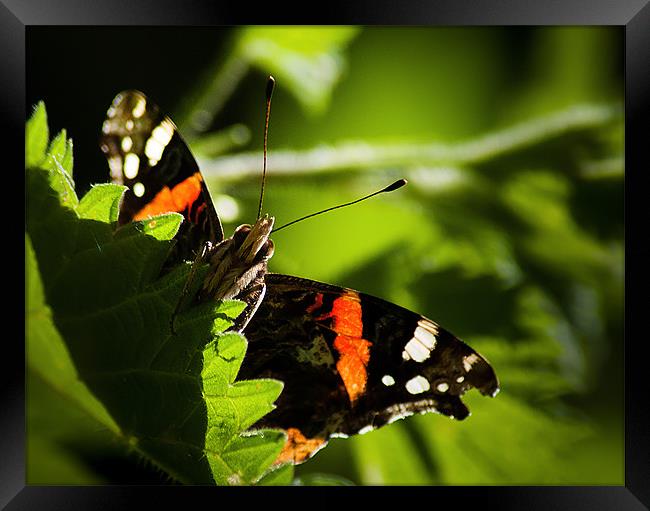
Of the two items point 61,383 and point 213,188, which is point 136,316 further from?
point 213,188

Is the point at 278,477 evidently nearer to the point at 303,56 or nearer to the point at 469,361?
the point at 469,361

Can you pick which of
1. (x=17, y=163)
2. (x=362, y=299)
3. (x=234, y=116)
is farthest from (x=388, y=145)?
(x=17, y=163)

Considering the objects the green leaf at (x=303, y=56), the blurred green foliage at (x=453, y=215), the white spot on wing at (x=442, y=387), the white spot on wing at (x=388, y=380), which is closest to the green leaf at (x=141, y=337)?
the white spot on wing at (x=388, y=380)

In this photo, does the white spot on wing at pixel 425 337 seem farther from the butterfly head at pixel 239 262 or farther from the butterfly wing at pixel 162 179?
the butterfly wing at pixel 162 179

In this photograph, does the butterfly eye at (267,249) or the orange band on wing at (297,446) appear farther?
the orange band on wing at (297,446)

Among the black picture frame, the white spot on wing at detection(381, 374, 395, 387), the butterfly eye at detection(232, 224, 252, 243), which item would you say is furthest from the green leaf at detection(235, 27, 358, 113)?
the white spot on wing at detection(381, 374, 395, 387)

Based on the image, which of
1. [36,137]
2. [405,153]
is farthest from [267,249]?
[405,153]
